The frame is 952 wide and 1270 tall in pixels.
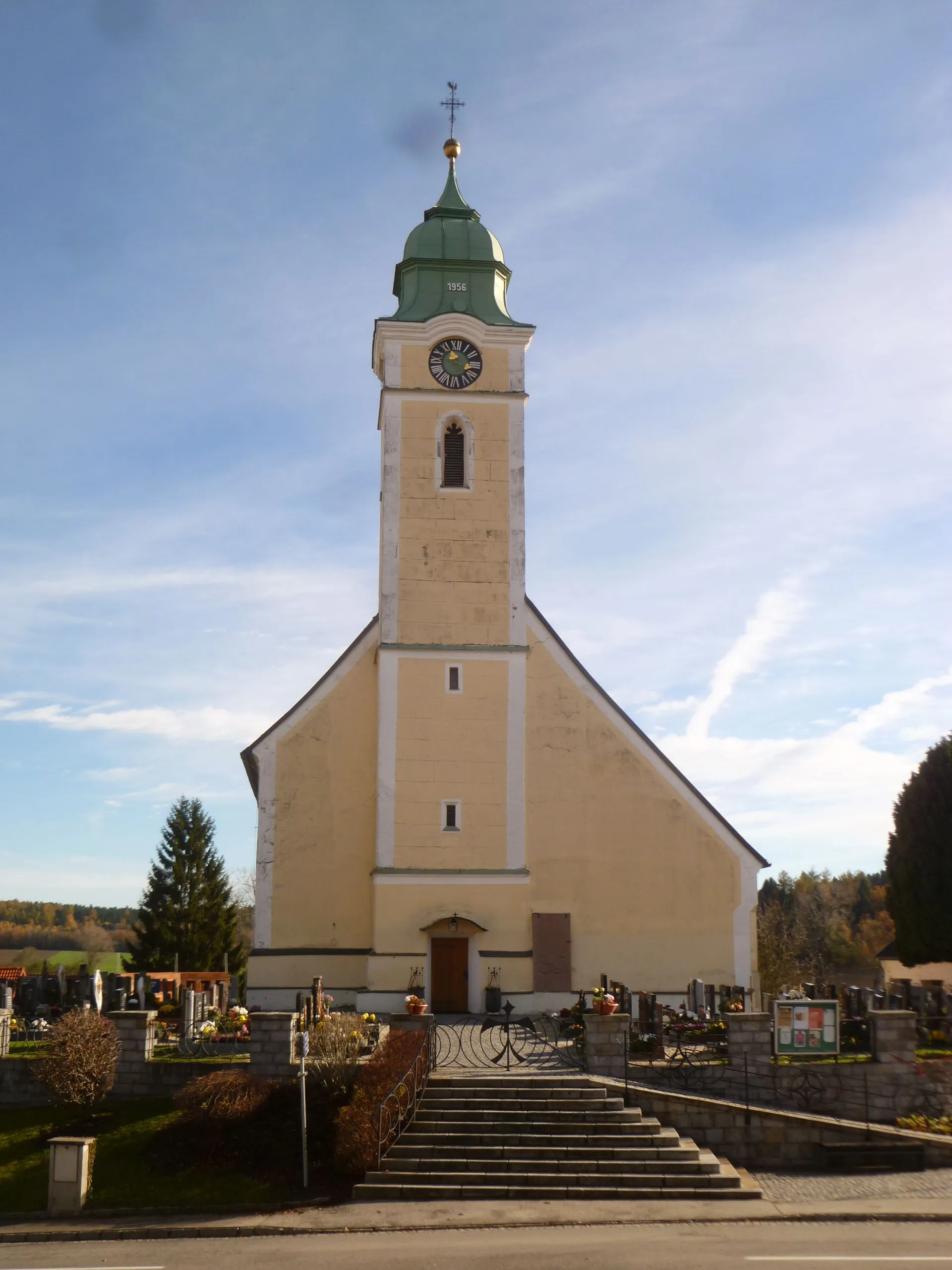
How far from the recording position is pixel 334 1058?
19.8m

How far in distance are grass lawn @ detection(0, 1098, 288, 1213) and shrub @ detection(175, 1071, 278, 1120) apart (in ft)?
1.77

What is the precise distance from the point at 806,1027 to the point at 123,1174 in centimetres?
1124

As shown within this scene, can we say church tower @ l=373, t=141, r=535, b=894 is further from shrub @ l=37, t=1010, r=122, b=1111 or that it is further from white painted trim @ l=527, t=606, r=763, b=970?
shrub @ l=37, t=1010, r=122, b=1111

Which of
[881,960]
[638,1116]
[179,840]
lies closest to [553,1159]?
[638,1116]

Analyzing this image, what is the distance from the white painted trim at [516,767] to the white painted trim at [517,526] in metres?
0.91

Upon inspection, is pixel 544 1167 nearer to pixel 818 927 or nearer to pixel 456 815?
pixel 456 815

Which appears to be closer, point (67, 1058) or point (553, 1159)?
point (553, 1159)

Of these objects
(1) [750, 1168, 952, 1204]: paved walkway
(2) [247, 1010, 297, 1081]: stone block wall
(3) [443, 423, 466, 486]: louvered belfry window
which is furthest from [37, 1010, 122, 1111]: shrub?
(3) [443, 423, 466, 486]: louvered belfry window

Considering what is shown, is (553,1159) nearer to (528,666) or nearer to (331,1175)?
(331,1175)

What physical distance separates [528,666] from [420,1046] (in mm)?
12314

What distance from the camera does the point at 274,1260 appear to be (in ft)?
48.5

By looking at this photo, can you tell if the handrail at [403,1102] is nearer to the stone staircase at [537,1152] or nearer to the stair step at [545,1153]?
the stone staircase at [537,1152]

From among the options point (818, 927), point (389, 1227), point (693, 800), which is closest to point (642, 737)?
point (693, 800)

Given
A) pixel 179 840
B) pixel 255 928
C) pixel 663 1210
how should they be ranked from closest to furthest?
pixel 663 1210, pixel 255 928, pixel 179 840
